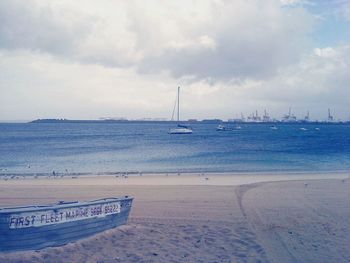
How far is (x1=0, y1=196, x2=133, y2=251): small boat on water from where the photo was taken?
9000 millimetres

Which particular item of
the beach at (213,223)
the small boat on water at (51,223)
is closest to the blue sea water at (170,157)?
the beach at (213,223)

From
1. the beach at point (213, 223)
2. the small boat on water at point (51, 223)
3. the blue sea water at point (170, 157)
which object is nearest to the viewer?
the small boat on water at point (51, 223)

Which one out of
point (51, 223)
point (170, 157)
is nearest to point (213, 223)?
point (51, 223)

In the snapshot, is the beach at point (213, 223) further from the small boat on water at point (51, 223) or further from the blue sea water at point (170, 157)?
the blue sea water at point (170, 157)

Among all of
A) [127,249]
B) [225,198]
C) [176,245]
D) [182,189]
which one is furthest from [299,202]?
[127,249]

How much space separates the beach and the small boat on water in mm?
211

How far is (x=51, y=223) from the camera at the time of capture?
31.2ft

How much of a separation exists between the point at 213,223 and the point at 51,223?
530cm

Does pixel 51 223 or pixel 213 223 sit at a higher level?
pixel 51 223

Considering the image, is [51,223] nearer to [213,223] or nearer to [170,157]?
[213,223]

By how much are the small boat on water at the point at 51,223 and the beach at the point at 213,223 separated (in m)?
0.21

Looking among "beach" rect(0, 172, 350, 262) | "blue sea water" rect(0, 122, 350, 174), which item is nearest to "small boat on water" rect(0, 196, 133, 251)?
"beach" rect(0, 172, 350, 262)

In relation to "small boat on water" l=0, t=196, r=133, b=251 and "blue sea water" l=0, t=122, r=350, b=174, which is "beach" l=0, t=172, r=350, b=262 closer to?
"small boat on water" l=0, t=196, r=133, b=251

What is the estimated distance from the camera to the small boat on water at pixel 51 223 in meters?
9.00
